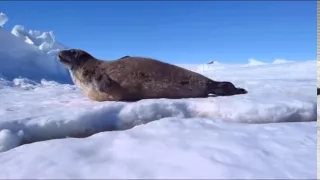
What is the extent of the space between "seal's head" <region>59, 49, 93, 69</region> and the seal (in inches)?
14.7

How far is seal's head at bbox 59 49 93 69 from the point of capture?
4273 mm

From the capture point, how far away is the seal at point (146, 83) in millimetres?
3701

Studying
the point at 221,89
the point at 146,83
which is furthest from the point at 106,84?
the point at 221,89

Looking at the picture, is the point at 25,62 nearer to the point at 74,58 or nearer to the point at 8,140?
the point at 74,58

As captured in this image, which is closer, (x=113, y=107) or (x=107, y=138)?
(x=107, y=138)

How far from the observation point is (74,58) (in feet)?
14.1

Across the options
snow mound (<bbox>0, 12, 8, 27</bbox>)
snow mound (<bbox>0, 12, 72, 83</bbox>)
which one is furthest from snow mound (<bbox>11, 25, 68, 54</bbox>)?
snow mound (<bbox>0, 12, 72, 83</bbox>)

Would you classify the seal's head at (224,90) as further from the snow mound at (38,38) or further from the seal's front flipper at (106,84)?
the snow mound at (38,38)

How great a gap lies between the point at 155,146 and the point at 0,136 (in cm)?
122

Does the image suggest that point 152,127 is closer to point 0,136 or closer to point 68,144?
point 68,144

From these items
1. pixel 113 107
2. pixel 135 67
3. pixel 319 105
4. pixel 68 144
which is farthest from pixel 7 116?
pixel 319 105

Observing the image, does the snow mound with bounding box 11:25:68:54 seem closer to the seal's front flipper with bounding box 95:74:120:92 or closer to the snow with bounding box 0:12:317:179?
the seal's front flipper with bounding box 95:74:120:92

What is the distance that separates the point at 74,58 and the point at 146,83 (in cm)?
114

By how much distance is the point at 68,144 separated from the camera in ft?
6.33
